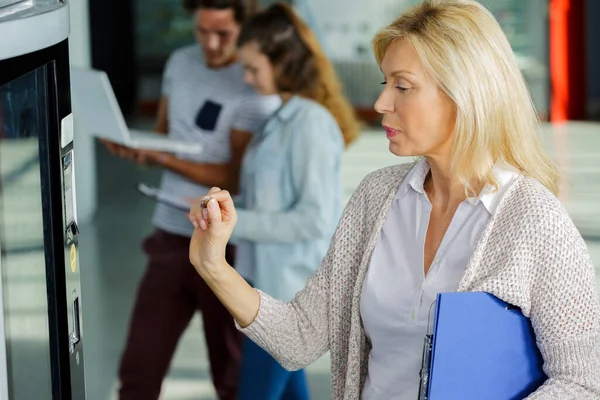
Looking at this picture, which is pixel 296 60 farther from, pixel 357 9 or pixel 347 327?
pixel 357 9

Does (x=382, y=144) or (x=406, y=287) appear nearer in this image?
(x=406, y=287)

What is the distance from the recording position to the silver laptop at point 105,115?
10.3 feet

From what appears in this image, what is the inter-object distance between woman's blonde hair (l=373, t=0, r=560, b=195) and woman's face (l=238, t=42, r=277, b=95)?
51.4 inches

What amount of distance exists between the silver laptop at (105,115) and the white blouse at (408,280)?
4.74 feet

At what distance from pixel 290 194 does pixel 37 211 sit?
1.64 m

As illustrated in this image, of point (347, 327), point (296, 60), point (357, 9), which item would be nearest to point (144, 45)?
point (357, 9)

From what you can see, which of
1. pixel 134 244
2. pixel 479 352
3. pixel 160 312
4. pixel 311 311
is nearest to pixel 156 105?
pixel 134 244

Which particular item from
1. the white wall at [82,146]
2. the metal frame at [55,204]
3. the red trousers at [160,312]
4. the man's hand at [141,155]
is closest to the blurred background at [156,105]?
the white wall at [82,146]

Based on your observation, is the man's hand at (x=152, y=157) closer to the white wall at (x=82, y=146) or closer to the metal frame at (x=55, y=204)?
the metal frame at (x=55, y=204)

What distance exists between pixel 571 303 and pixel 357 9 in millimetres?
9784

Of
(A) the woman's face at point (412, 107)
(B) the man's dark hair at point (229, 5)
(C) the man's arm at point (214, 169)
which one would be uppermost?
(A) the woman's face at point (412, 107)

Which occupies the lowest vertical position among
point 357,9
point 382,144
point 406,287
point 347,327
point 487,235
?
point 382,144

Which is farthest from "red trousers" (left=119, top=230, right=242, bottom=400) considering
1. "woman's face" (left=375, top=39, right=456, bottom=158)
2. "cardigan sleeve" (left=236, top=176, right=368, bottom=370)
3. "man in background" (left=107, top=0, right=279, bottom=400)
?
"woman's face" (left=375, top=39, right=456, bottom=158)

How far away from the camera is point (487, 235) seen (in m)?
1.69
